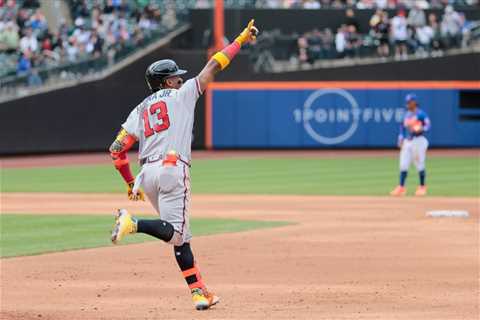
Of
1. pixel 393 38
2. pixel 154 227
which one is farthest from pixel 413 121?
pixel 393 38

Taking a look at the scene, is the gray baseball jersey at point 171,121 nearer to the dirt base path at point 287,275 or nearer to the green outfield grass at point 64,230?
the dirt base path at point 287,275

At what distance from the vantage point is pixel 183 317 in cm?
878


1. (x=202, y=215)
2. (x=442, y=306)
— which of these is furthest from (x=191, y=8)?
(x=442, y=306)

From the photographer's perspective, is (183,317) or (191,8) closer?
(183,317)

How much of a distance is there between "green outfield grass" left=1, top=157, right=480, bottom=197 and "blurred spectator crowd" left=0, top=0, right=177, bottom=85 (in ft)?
12.7

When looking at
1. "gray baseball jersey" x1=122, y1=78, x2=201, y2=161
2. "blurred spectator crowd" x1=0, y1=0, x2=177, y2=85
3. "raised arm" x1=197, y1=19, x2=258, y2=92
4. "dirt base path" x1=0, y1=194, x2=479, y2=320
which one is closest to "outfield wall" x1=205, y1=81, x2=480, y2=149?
"blurred spectator crowd" x1=0, y1=0, x2=177, y2=85

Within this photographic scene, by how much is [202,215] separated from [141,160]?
361 inches

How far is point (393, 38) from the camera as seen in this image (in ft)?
116

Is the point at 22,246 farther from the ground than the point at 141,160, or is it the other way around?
the point at 141,160

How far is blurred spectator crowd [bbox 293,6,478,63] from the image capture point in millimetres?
34750

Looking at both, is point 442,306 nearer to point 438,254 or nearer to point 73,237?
point 438,254

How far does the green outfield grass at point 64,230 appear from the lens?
13.6m

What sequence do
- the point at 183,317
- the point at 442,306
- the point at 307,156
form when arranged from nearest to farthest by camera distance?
the point at 183,317 → the point at 442,306 → the point at 307,156

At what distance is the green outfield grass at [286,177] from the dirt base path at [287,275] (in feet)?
18.8
